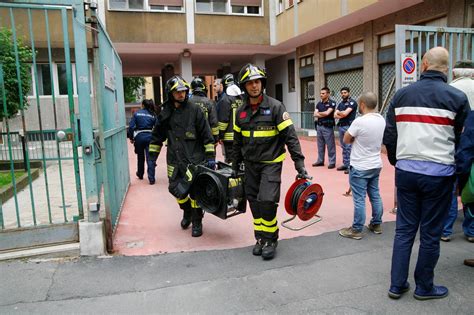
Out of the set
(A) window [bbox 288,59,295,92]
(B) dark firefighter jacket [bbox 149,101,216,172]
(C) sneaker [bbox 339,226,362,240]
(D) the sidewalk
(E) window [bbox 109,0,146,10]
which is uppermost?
(E) window [bbox 109,0,146,10]

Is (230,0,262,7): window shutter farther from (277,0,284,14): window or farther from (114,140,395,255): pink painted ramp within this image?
(114,140,395,255): pink painted ramp

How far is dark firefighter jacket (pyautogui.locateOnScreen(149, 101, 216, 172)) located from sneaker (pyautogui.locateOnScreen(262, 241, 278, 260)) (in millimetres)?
1370

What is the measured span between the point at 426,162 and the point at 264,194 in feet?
5.11

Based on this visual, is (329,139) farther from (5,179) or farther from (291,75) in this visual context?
(291,75)

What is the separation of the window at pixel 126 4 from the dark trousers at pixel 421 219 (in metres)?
14.8

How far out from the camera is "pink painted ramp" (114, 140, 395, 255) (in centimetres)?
460

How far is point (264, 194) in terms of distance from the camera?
13.3 feet

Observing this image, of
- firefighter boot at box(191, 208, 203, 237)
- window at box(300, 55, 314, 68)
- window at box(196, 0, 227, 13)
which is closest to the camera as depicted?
firefighter boot at box(191, 208, 203, 237)

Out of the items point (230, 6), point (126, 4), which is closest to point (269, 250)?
point (126, 4)

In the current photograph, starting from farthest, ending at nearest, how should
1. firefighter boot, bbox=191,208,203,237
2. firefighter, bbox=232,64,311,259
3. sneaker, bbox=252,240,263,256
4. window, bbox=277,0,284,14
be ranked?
window, bbox=277,0,284,14, firefighter boot, bbox=191,208,203,237, sneaker, bbox=252,240,263,256, firefighter, bbox=232,64,311,259

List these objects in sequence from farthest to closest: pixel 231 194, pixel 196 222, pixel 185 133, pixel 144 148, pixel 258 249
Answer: pixel 144 148
pixel 196 222
pixel 185 133
pixel 231 194
pixel 258 249

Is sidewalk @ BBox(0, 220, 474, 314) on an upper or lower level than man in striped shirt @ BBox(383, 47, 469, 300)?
lower

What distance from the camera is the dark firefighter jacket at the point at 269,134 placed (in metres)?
4.04

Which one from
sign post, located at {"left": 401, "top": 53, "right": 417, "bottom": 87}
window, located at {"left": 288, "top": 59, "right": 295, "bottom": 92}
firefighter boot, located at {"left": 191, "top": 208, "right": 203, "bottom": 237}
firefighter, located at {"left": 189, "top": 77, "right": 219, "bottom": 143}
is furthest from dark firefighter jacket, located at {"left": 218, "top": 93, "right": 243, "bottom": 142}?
window, located at {"left": 288, "top": 59, "right": 295, "bottom": 92}
